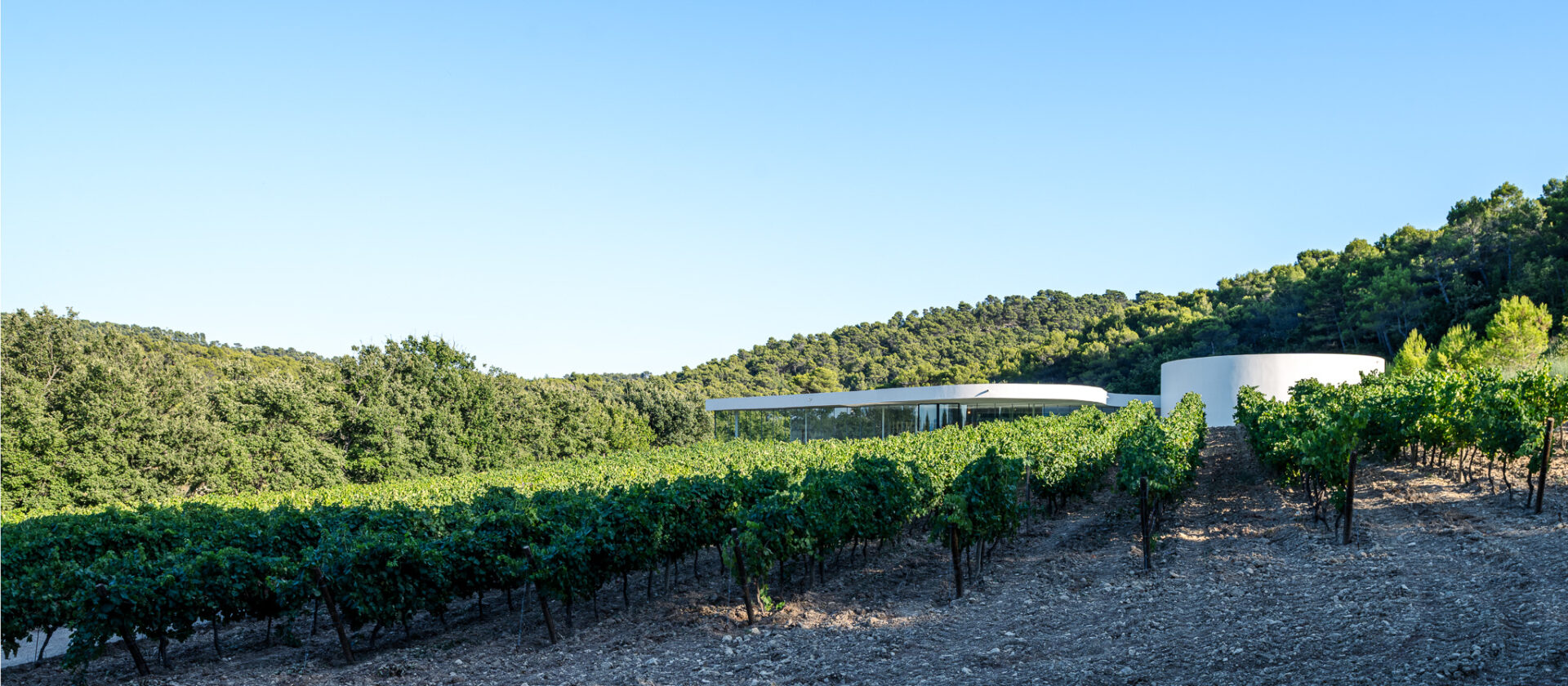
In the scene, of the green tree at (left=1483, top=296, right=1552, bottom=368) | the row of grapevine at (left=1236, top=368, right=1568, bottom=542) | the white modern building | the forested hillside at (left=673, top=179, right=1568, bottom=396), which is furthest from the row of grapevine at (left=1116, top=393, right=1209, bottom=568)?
the forested hillside at (left=673, top=179, right=1568, bottom=396)

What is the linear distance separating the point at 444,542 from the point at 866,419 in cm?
2585

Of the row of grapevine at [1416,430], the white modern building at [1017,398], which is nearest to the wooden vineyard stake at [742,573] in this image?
the row of grapevine at [1416,430]

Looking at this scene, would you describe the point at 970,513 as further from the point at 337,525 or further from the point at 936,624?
the point at 337,525

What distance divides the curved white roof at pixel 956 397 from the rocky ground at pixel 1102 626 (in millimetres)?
18407

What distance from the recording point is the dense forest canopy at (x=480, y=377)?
1009 inches

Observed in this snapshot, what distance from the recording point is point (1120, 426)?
1947cm

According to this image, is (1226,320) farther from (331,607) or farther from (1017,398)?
(331,607)

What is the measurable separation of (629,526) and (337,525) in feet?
13.9

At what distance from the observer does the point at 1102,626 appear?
7.82 meters

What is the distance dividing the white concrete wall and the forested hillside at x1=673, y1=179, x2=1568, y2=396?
546 inches

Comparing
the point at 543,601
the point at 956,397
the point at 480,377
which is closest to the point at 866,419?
the point at 956,397

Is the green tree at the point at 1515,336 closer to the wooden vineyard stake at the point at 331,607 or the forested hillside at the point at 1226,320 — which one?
the forested hillside at the point at 1226,320

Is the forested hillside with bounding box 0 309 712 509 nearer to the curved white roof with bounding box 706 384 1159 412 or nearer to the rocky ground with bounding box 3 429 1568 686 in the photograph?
the curved white roof with bounding box 706 384 1159 412

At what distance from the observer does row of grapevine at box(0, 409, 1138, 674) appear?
26.1ft
